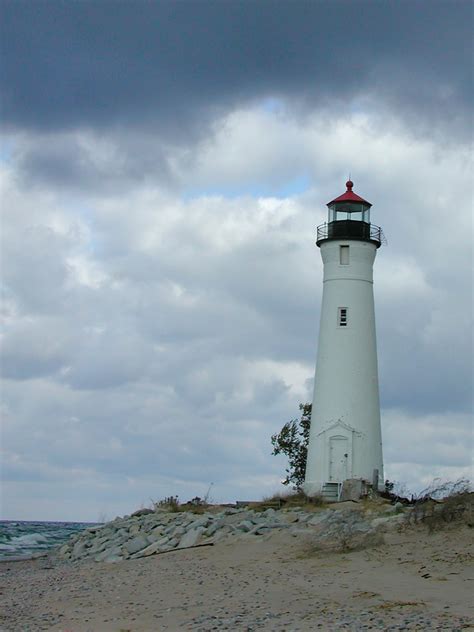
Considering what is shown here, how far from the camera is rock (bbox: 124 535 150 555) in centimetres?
2670

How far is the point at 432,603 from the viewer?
48.0 ft

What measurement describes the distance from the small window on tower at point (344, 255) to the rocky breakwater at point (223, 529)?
986cm

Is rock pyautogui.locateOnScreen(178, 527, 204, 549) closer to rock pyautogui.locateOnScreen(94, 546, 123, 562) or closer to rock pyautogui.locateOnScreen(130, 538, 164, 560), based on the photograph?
rock pyautogui.locateOnScreen(130, 538, 164, 560)

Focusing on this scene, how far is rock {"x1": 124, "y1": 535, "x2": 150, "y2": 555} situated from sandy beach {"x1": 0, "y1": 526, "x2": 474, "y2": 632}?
240 cm

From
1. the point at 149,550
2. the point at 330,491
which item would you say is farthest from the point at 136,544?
the point at 330,491

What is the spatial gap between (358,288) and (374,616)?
21474 millimetres

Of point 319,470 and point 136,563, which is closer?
point 136,563

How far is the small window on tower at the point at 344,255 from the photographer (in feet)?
115

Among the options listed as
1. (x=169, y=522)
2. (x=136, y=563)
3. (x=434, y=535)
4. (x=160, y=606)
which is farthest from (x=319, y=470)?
(x=160, y=606)

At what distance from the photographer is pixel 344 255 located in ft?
115

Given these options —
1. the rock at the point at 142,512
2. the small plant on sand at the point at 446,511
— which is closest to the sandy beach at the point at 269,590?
the small plant on sand at the point at 446,511

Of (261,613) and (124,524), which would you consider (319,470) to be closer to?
(124,524)

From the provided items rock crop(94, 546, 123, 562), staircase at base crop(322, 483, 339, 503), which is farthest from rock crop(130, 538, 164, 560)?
staircase at base crop(322, 483, 339, 503)

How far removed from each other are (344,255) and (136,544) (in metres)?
13.8
